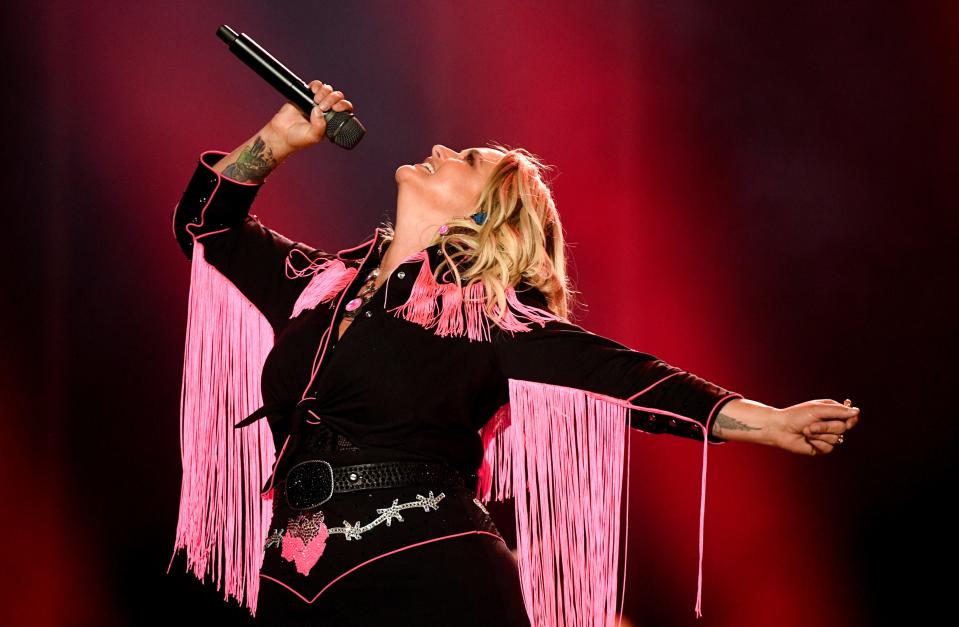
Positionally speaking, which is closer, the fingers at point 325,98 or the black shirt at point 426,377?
the black shirt at point 426,377

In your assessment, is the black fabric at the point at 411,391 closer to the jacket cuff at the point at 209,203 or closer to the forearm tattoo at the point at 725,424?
the forearm tattoo at the point at 725,424

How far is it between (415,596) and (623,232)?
1.89 metres

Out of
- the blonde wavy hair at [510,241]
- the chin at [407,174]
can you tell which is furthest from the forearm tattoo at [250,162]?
the blonde wavy hair at [510,241]

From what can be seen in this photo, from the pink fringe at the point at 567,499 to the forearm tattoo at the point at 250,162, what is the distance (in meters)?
0.71

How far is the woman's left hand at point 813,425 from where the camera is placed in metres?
1.28

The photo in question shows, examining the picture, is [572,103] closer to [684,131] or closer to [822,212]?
[684,131]

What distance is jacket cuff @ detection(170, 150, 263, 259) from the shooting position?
1.89 metres

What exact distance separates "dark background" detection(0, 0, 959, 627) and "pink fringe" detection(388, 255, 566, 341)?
1.38m

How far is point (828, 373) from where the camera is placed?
2.81 m

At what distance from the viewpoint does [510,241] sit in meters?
1.76

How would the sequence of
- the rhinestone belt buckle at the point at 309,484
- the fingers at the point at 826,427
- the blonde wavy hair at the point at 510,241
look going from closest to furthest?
the fingers at the point at 826,427 < the rhinestone belt buckle at the point at 309,484 < the blonde wavy hair at the point at 510,241

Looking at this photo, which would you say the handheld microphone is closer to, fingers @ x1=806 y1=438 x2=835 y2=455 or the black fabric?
the black fabric

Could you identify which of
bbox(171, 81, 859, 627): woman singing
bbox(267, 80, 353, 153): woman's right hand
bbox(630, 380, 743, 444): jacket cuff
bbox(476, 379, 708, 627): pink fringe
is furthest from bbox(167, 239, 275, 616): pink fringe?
bbox(630, 380, 743, 444): jacket cuff

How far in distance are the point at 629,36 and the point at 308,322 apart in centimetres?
184
